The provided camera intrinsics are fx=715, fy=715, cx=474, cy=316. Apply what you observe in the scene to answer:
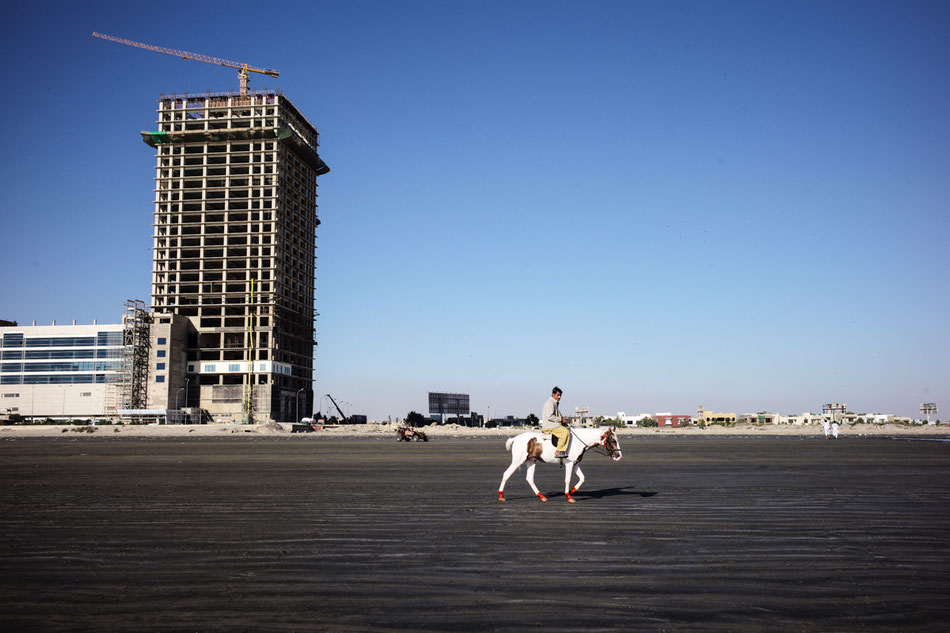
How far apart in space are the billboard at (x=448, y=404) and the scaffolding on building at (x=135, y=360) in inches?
2332

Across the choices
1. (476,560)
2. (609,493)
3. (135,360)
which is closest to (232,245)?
(135,360)

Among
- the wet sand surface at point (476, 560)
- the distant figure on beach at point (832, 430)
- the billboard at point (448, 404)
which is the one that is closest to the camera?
the wet sand surface at point (476, 560)

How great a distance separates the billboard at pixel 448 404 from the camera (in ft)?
528

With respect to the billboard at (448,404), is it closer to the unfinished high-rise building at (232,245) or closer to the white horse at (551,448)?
the unfinished high-rise building at (232,245)

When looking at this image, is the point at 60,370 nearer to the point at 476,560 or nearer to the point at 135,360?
the point at 135,360

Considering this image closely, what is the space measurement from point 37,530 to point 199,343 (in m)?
150

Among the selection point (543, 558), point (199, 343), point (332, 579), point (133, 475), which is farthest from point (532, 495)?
point (199, 343)

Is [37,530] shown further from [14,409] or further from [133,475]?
[14,409]

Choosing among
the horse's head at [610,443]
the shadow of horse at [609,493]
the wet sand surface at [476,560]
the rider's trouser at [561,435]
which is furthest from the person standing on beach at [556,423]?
the shadow of horse at [609,493]

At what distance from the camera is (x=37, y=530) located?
12414 millimetres

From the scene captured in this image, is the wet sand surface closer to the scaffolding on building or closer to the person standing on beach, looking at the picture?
the person standing on beach

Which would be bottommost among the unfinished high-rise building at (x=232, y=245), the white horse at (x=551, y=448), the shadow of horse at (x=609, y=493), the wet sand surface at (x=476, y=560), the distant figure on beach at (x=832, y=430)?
the distant figure on beach at (x=832, y=430)

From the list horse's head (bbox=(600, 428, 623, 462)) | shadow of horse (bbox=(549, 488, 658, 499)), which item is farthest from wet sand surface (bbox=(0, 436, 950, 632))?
horse's head (bbox=(600, 428, 623, 462))

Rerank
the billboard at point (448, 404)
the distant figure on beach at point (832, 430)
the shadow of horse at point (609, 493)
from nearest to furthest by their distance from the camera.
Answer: the shadow of horse at point (609, 493) → the distant figure on beach at point (832, 430) → the billboard at point (448, 404)
